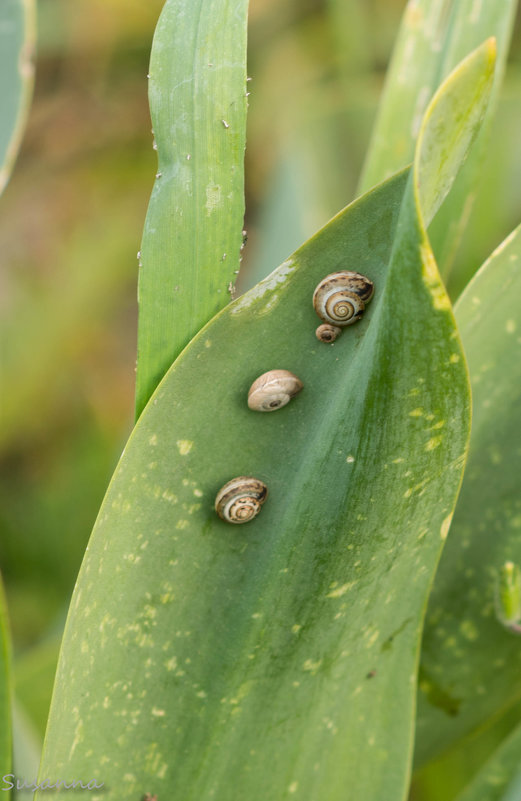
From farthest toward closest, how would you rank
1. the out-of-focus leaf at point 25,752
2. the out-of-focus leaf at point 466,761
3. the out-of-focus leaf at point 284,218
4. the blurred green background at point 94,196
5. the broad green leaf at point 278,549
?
1. the blurred green background at point 94,196
2. the out-of-focus leaf at point 284,218
3. the out-of-focus leaf at point 466,761
4. the out-of-focus leaf at point 25,752
5. the broad green leaf at point 278,549

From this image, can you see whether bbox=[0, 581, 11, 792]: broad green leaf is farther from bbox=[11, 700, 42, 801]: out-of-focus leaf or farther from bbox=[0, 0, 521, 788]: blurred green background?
bbox=[0, 0, 521, 788]: blurred green background

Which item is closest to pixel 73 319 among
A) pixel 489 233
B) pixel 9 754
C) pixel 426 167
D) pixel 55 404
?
pixel 55 404

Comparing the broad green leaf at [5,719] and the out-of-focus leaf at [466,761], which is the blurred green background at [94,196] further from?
the broad green leaf at [5,719]

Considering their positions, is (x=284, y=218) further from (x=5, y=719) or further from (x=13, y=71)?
(x=5, y=719)

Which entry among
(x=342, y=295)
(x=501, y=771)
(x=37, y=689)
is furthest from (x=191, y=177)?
(x=37, y=689)

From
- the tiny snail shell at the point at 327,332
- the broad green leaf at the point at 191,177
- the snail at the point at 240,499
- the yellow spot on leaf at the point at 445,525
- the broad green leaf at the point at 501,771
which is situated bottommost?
the broad green leaf at the point at 501,771

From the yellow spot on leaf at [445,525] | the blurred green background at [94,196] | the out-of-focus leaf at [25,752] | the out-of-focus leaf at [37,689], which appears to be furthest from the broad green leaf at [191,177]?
the blurred green background at [94,196]
